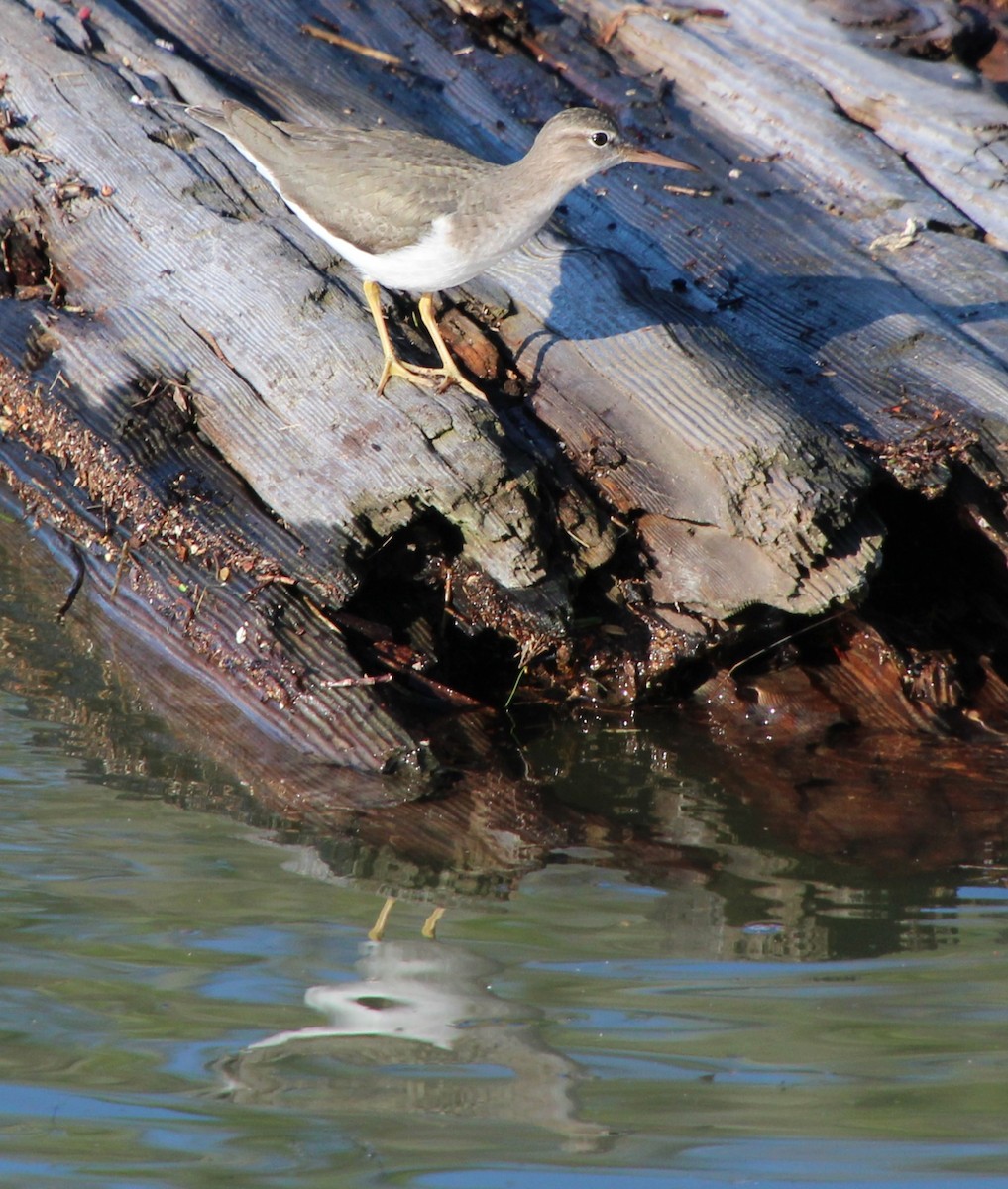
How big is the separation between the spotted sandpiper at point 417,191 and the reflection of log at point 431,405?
0.70 ft

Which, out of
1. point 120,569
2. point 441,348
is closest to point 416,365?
point 441,348

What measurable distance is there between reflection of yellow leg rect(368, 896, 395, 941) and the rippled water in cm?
3

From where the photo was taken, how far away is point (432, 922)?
3496 millimetres

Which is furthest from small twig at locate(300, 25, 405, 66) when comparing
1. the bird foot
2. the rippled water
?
the rippled water

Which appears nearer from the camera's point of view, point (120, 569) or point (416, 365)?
point (416, 365)

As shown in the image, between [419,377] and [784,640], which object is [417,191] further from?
[784,640]

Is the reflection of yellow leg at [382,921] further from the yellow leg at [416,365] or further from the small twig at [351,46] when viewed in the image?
the small twig at [351,46]

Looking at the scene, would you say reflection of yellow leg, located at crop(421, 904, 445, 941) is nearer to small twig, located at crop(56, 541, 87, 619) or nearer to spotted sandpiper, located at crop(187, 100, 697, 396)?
spotted sandpiper, located at crop(187, 100, 697, 396)

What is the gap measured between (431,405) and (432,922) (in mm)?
1778

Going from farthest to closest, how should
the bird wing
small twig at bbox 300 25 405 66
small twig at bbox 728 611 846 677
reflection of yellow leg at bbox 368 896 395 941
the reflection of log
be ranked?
small twig at bbox 300 25 405 66
small twig at bbox 728 611 846 677
the bird wing
the reflection of log
reflection of yellow leg at bbox 368 896 395 941

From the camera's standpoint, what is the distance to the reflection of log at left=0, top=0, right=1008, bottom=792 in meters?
4.32

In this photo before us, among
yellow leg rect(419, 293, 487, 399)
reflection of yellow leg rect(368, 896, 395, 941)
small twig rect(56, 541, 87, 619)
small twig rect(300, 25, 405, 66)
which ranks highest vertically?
small twig rect(300, 25, 405, 66)

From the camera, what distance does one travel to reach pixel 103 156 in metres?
5.23

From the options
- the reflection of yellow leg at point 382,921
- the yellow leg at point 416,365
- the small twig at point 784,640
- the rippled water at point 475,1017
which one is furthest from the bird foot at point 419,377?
the reflection of yellow leg at point 382,921
